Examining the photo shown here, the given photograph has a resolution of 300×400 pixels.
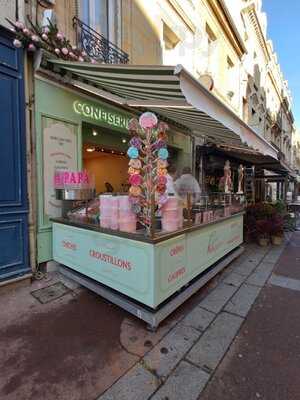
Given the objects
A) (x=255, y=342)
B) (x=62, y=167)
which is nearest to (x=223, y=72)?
(x=62, y=167)

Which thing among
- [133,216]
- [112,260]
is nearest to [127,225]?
[133,216]

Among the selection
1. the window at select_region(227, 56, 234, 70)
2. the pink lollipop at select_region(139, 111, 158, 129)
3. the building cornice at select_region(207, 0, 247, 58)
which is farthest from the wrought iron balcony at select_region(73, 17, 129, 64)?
the window at select_region(227, 56, 234, 70)

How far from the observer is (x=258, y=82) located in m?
14.6

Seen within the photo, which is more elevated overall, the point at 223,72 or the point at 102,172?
the point at 223,72

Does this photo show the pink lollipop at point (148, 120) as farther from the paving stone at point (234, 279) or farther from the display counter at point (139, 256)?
the paving stone at point (234, 279)

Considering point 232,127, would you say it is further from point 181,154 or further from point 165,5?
point 165,5

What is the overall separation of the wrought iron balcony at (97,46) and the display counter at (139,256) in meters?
3.43

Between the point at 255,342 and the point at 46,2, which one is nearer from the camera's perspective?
the point at 255,342

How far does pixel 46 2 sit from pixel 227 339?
552cm

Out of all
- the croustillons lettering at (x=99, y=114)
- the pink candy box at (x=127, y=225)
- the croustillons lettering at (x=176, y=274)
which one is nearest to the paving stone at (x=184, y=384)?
the croustillons lettering at (x=176, y=274)

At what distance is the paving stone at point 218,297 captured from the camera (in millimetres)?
3213

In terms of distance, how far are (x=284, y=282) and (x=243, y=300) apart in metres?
1.21

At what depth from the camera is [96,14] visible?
5.11 meters

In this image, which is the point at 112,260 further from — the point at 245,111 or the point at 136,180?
the point at 245,111
